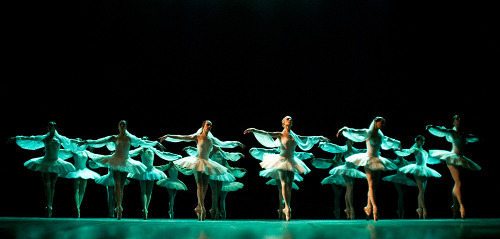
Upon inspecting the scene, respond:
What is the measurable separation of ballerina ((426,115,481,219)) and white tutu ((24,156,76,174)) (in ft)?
23.0

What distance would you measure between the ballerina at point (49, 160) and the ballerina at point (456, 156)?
23.1ft

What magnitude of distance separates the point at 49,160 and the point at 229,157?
3.57 meters

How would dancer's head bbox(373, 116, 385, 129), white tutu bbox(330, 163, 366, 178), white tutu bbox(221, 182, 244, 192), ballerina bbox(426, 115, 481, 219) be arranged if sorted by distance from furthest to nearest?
white tutu bbox(221, 182, 244, 192), white tutu bbox(330, 163, 366, 178), ballerina bbox(426, 115, 481, 219), dancer's head bbox(373, 116, 385, 129)

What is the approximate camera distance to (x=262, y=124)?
37.1 feet

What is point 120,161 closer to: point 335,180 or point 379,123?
point 335,180

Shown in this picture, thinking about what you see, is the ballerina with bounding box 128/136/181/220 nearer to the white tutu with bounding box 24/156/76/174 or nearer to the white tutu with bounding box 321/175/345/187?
the white tutu with bounding box 24/156/76/174

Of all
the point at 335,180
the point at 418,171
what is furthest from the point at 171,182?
the point at 418,171

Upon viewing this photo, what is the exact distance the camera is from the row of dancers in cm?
807

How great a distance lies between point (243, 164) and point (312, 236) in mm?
7228

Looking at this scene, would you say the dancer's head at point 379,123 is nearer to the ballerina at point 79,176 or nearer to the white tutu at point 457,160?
the white tutu at point 457,160

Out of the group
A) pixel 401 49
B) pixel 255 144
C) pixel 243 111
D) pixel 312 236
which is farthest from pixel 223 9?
pixel 312 236

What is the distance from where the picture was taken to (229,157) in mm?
9758

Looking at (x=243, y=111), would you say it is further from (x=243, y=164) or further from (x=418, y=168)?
(x=418, y=168)

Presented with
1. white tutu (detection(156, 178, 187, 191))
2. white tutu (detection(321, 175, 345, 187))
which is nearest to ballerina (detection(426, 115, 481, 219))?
white tutu (detection(321, 175, 345, 187))
